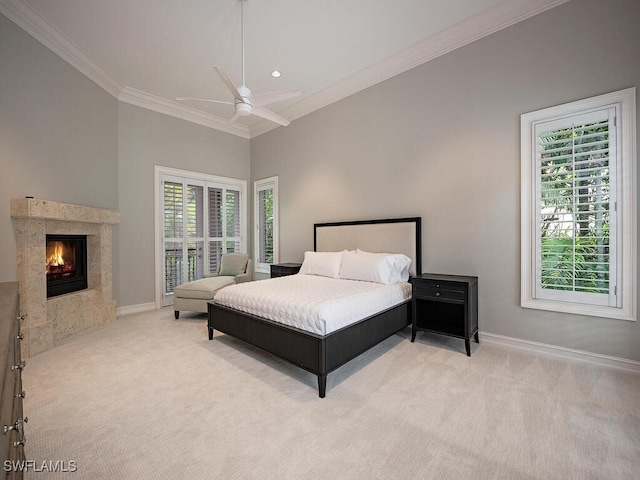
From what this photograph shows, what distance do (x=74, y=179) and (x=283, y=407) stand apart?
3.84m

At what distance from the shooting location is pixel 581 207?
2.67 m

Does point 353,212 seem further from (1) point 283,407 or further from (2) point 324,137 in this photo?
(1) point 283,407

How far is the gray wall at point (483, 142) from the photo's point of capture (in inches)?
102

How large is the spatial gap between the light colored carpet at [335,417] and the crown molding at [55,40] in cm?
343

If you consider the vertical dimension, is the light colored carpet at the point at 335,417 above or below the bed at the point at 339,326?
below

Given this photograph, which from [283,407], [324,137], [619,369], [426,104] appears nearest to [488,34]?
[426,104]

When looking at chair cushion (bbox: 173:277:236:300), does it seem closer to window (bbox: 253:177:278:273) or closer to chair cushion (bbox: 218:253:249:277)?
chair cushion (bbox: 218:253:249:277)

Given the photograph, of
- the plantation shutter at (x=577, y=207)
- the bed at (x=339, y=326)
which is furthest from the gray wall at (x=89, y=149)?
the plantation shutter at (x=577, y=207)

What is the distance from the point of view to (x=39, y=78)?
3.20 metres

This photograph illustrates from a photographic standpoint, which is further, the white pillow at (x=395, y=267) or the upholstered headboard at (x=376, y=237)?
the upholstered headboard at (x=376, y=237)

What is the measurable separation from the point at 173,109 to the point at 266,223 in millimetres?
2603

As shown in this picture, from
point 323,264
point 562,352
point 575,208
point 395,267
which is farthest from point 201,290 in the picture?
point 575,208

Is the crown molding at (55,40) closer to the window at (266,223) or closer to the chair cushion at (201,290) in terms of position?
the window at (266,223)

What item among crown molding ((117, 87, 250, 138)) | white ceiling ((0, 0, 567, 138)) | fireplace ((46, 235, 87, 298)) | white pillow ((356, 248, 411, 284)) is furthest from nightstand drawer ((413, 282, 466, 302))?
fireplace ((46, 235, 87, 298))
